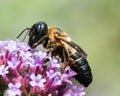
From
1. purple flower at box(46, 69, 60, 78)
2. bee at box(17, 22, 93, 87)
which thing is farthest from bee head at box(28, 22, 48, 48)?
purple flower at box(46, 69, 60, 78)

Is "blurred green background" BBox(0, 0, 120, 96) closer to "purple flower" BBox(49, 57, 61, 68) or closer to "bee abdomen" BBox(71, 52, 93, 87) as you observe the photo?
"bee abdomen" BBox(71, 52, 93, 87)

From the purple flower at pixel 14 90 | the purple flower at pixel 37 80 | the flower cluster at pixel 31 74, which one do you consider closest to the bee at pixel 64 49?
the flower cluster at pixel 31 74

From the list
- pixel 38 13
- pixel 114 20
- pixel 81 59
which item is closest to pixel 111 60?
pixel 114 20

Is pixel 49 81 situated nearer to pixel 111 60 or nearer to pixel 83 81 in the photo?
pixel 83 81

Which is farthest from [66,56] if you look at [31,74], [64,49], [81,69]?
[31,74]

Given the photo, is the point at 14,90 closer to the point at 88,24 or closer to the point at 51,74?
the point at 51,74

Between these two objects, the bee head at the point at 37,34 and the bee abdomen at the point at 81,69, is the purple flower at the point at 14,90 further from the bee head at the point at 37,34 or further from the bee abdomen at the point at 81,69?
the bee abdomen at the point at 81,69

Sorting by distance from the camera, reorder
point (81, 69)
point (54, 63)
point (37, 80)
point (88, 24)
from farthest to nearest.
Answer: point (88, 24) < point (81, 69) < point (54, 63) < point (37, 80)
